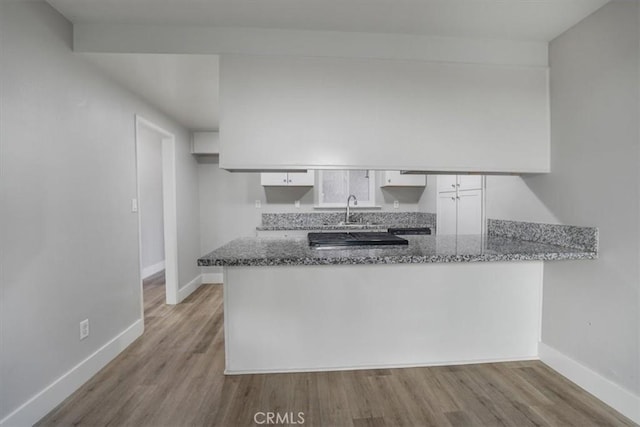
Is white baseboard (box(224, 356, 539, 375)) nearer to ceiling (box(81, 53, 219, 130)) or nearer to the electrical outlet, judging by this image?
the electrical outlet

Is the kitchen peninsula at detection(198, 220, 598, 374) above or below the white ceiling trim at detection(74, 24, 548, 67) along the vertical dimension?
below

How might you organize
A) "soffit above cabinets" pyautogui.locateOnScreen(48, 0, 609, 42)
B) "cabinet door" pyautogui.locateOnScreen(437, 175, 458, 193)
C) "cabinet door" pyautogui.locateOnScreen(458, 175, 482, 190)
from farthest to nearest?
"cabinet door" pyautogui.locateOnScreen(437, 175, 458, 193) → "cabinet door" pyautogui.locateOnScreen(458, 175, 482, 190) → "soffit above cabinets" pyautogui.locateOnScreen(48, 0, 609, 42)

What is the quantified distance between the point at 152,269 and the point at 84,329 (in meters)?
3.20

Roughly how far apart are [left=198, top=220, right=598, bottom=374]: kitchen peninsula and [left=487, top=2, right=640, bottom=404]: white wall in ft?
0.44

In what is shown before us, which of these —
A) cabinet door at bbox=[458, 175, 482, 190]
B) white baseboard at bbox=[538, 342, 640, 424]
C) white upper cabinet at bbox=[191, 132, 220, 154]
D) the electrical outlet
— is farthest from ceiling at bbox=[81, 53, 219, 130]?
white baseboard at bbox=[538, 342, 640, 424]

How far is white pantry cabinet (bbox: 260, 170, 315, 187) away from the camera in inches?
149

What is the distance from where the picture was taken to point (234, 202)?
418 cm

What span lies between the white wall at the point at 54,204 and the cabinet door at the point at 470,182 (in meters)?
3.11

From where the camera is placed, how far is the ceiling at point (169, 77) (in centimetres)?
195

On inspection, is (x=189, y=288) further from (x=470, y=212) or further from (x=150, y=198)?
(x=470, y=212)

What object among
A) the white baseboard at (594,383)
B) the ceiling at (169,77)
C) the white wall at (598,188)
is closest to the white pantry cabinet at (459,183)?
the white wall at (598,188)

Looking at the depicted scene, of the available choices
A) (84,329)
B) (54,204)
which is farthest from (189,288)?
(54,204)

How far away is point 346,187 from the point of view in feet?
14.0

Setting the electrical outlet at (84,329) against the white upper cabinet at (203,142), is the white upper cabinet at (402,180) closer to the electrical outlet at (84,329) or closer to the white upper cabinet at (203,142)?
the white upper cabinet at (203,142)
